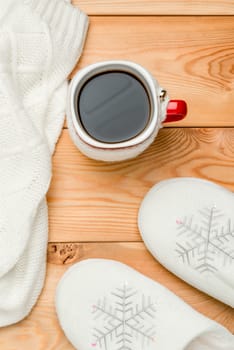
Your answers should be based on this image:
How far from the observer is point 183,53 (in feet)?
2.62

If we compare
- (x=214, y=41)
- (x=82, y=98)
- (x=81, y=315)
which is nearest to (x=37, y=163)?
(x=82, y=98)

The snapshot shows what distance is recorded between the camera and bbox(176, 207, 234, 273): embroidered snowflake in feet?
2.43

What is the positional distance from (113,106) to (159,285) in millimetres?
254

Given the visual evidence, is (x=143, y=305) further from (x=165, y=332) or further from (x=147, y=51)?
(x=147, y=51)

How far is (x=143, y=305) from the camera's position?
743mm

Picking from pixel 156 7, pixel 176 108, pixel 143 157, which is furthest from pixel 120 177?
pixel 156 7

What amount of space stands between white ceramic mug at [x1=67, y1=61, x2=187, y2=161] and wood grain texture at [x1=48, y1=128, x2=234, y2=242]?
78 mm

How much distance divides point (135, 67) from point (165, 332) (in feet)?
1.16

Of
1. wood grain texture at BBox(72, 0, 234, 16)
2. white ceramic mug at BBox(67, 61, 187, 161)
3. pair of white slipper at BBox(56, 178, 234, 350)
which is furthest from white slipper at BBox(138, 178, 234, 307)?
wood grain texture at BBox(72, 0, 234, 16)

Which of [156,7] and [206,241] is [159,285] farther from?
[156,7]

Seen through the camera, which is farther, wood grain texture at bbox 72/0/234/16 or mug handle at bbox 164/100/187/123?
wood grain texture at bbox 72/0/234/16

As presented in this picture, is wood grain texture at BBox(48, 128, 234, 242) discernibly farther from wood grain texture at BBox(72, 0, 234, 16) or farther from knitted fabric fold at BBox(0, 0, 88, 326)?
wood grain texture at BBox(72, 0, 234, 16)

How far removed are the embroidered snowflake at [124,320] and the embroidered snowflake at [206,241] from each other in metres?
0.08

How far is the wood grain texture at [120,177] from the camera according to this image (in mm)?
758
